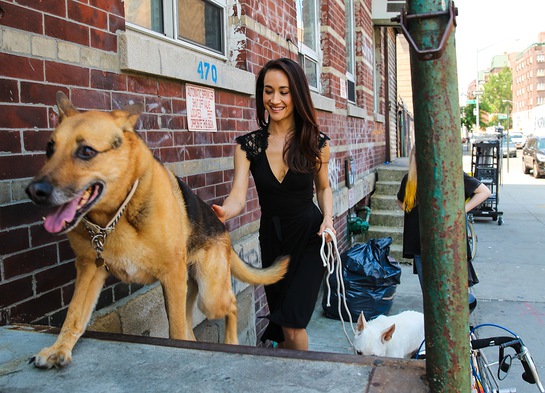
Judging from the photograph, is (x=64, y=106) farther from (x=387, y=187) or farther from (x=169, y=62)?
(x=387, y=187)

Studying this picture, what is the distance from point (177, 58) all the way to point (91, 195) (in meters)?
1.89

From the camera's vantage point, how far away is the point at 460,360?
1672 millimetres

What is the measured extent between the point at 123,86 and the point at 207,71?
1.03 meters

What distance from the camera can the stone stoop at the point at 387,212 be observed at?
33.0 ft

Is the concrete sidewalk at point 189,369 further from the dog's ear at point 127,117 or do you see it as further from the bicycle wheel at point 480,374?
the bicycle wheel at point 480,374

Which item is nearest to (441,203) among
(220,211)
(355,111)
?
(220,211)

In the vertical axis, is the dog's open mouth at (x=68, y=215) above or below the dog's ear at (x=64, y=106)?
below

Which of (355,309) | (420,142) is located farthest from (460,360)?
(355,309)

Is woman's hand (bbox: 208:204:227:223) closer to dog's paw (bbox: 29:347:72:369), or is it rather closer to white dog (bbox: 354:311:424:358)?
dog's paw (bbox: 29:347:72:369)

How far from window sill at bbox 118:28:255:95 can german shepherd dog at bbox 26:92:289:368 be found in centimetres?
95

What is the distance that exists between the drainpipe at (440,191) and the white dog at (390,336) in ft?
7.57

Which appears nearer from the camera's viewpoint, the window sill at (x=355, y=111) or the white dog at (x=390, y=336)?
the white dog at (x=390, y=336)

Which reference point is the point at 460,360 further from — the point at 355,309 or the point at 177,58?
the point at 355,309

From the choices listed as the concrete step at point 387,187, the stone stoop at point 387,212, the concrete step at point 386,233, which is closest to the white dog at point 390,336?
the stone stoop at point 387,212
